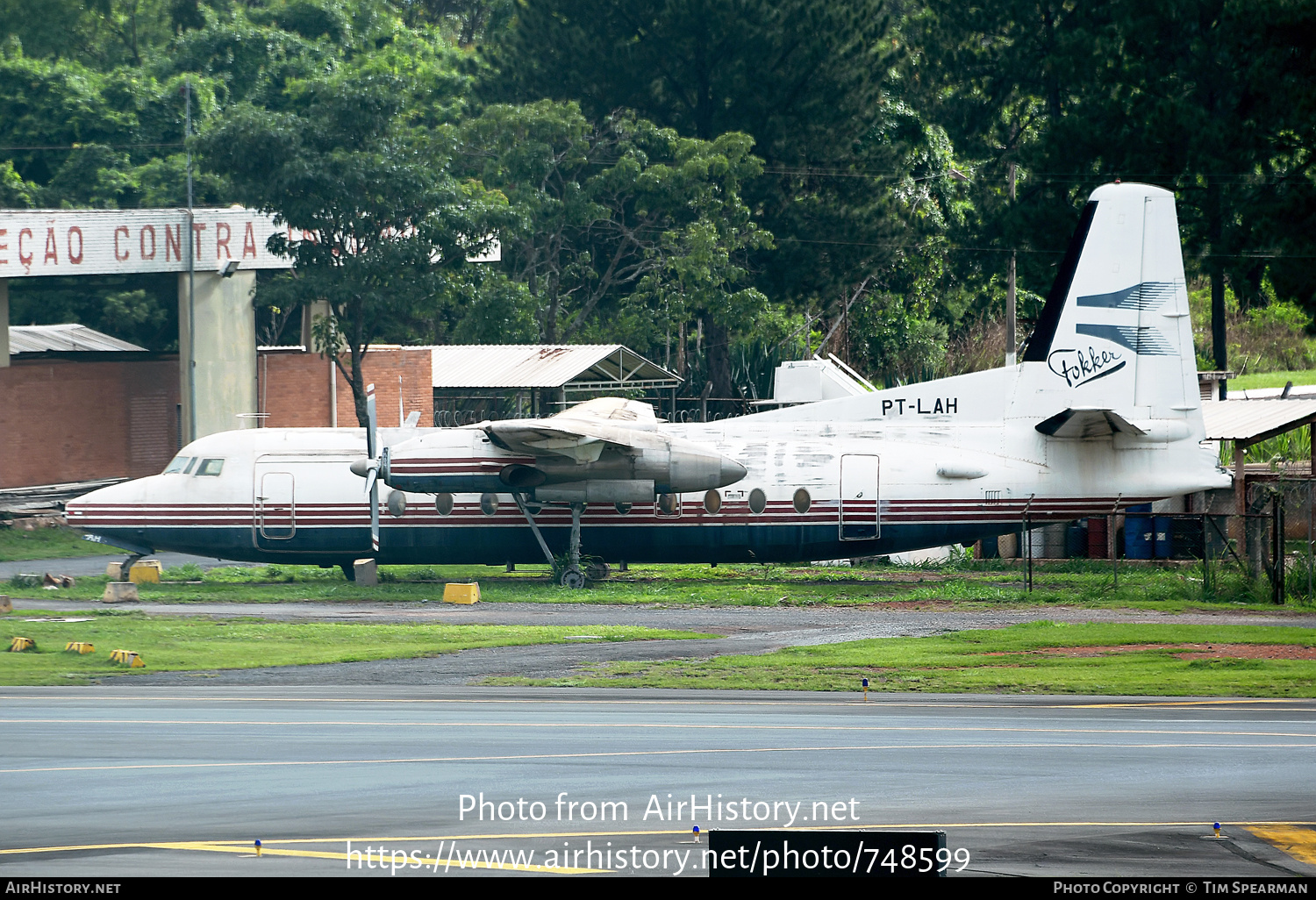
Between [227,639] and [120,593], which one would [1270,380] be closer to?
[120,593]

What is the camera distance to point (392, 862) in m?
9.07

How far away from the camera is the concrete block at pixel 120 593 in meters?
26.4

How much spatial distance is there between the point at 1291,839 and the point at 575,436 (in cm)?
1842

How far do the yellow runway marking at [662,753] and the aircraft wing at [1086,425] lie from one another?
44.7ft

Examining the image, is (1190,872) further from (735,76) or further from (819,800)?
(735,76)

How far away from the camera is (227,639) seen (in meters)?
21.8

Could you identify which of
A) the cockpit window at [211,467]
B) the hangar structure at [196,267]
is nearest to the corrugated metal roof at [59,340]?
the hangar structure at [196,267]

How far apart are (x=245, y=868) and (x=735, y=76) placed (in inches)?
2003

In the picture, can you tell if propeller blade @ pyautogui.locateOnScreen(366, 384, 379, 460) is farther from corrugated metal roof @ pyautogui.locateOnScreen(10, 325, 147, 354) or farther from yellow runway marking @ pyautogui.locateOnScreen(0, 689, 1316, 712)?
corrugated metal roof @ pyautogui.locateOnScreen(10, 325, 147, 354)

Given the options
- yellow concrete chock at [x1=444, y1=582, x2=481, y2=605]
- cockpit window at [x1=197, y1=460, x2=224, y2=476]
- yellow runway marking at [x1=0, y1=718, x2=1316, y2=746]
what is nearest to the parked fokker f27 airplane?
cockpit window at [x1=197, y1=460, x2=224, y2=476]

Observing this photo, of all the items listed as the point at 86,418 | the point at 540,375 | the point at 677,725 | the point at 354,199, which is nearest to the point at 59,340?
the point at 86,418

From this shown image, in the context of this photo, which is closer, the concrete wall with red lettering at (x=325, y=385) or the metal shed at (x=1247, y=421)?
the metal shed at (x=1247, y=421)

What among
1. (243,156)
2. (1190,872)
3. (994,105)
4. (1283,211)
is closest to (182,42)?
(243,156)

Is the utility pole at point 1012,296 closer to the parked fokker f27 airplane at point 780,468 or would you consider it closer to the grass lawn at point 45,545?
the parked fokker f27 airplane at point 780,468
